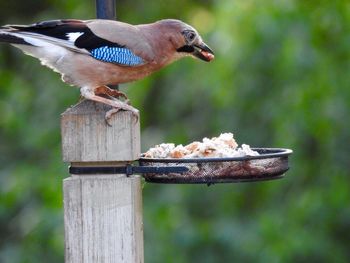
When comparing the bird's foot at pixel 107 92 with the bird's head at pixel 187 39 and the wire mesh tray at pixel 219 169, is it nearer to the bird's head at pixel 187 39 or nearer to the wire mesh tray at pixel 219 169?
the bird's head at pixel 187 39

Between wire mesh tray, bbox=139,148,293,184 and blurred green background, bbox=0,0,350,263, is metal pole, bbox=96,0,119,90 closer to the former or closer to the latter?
wire mesh tray, bbox=139,148,293,184

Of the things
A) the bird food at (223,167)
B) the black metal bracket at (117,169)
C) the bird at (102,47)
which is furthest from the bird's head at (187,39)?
the black metal bracket at (117,169)

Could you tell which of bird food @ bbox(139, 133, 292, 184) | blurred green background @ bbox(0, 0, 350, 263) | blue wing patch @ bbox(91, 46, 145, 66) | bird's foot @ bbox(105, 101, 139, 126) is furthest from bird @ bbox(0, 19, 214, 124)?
blurred green background @ bbox(0, 0, 350, 263)

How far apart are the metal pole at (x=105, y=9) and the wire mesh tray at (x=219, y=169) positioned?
661mm

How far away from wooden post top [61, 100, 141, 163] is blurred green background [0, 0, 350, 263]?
3.98 metres

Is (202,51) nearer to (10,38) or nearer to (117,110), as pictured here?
(117,110)

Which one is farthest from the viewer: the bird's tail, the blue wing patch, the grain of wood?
the blue wing patch

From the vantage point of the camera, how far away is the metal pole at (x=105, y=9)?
4.49 meters

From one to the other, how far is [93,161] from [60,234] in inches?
158

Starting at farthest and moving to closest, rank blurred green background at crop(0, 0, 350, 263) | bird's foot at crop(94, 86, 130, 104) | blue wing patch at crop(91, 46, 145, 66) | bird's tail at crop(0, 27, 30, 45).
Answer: blurred green background at crop(0, 0, 350, 263) → bird's foot at crop(94, 86, 130, 104) → blue wing patch at crop(91, 46, 145, 66) → bird's tail at crop(0, 27, 30, 45)

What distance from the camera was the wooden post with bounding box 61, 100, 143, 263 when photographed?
13.5 feet

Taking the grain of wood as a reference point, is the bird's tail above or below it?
above

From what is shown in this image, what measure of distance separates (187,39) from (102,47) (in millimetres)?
391

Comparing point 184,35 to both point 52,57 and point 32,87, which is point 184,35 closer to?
point 52,57
